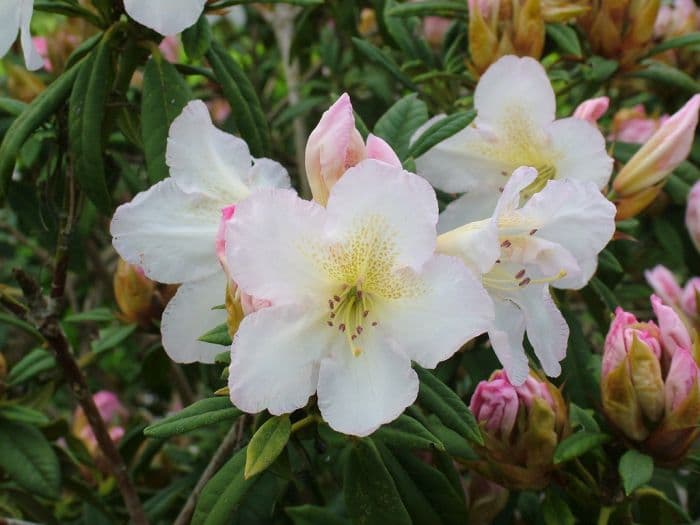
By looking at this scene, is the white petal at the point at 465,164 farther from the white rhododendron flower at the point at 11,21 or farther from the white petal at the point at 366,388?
the white rhododendron flower at the point at 11,21

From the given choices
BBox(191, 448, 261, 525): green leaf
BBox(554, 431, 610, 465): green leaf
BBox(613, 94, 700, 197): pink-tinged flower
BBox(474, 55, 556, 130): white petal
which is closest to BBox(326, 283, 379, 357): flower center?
BBox(191, 448, 261, 525): green leaf

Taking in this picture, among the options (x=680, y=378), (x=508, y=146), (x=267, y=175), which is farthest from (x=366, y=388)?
(x=508, y=146)

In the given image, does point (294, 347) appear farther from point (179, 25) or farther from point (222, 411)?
point (179, 25)

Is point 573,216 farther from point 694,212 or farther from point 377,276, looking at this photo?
point 694,212

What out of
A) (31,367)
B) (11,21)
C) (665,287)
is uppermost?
(11,21)

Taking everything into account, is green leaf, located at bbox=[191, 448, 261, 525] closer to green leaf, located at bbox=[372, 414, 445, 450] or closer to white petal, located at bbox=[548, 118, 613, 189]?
green leaf, located at bbox=[372, 414, 445, 450]

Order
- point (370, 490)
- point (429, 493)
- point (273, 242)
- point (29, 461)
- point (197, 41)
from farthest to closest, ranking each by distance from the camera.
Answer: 1. point (29, 461)
2. point (197, 41)
3. point (429, 493)
4. point (370, 490)
5. point (273, 242)

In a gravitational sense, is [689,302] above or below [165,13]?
below
